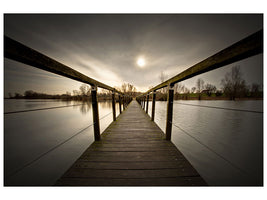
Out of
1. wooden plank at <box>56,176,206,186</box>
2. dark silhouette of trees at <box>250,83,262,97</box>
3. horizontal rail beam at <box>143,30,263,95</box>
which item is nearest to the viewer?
horizontal rail beam at <box>143,30,263,95</box>

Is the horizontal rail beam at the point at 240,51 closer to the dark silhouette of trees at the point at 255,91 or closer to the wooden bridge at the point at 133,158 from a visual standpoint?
the wooden bridge at the point at 133,158

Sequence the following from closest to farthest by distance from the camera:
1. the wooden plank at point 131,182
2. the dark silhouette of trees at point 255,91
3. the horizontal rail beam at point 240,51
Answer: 1. the horizontal rail beam at point 240,51
2. the wooden plank at point 131,182
3. the dark silhouette of trees at point 255,91

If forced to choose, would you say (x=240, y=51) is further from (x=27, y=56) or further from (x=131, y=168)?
(x=27, y=56)

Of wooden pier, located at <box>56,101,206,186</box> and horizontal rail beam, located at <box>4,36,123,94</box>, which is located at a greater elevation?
horizontal rail beam, located at <box>4,36,123,94</box>

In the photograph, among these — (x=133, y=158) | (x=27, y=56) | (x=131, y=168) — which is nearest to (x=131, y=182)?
(x=131, y=168)

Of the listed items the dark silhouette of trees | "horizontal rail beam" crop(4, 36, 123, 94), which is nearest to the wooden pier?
"horizontal rail beam" crop(4, 36, 123, 94)

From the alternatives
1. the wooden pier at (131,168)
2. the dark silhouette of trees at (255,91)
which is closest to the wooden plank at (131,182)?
the wooden pier at (131,168)

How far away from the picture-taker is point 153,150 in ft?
5.72

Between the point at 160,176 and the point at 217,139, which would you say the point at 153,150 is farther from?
the point at 217,139

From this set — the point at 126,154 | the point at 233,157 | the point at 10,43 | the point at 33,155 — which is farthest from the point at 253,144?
the point at 33,155

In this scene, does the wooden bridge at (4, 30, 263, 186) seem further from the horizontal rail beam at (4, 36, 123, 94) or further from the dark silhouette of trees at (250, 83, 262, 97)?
the dark silhouette of trees at (250, 83, 262, 97)

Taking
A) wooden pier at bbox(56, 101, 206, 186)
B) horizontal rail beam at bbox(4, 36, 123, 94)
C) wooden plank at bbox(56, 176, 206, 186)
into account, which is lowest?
wooden plank at bbox(56, 176, 206, 186)

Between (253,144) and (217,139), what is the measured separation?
5.21ft

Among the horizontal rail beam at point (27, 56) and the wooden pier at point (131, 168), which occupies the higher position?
the horizontal rail beam at point (27, 56)
